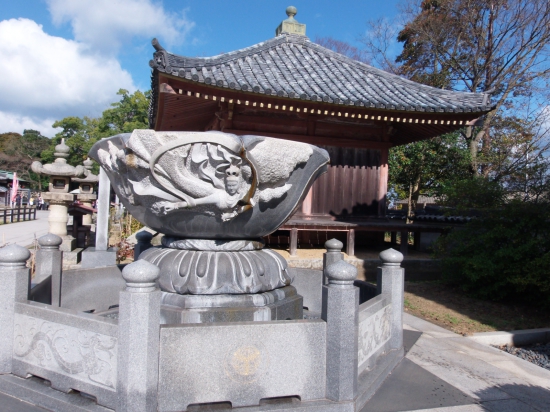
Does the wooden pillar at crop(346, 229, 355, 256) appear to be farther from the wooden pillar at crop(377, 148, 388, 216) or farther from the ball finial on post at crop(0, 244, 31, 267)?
the ball finial on post at crop(0, 244, 31, 267)

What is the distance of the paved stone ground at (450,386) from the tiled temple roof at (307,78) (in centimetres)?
514

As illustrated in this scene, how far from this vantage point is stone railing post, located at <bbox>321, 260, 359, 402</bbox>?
2.66 m

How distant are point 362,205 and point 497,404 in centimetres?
707

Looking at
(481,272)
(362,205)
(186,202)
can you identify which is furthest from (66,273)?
(362,205)

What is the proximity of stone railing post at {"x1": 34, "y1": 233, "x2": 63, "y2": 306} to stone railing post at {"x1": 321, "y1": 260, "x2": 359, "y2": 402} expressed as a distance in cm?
282

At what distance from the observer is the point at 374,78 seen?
1006 centimetres

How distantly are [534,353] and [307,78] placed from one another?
6.72 meters

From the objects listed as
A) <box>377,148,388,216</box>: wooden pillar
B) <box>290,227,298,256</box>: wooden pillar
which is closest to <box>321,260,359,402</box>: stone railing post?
<box>290,227,298,256</box>: wooden pillar

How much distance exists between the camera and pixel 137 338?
2.35 meters

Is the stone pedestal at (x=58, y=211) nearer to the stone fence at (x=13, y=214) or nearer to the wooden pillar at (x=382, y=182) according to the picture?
the wooden pillar at (x=382, y=182)

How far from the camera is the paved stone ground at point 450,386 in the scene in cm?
271

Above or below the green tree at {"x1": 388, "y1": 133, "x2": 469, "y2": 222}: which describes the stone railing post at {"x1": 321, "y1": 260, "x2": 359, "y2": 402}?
below

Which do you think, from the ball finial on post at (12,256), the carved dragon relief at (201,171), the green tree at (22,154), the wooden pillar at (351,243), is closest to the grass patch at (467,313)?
the wooden pillar at (351,243)

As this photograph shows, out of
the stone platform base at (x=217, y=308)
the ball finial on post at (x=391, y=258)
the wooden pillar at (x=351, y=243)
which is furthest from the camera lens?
the wooden pillar at (x=351, y=243)
